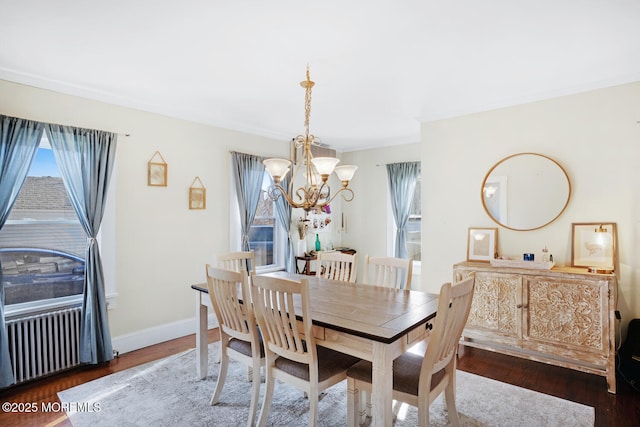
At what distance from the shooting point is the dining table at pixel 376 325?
69.4 inches

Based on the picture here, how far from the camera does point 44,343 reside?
293 centimetres

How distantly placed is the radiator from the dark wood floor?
10 cm

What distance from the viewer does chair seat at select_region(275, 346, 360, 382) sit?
2.05 m

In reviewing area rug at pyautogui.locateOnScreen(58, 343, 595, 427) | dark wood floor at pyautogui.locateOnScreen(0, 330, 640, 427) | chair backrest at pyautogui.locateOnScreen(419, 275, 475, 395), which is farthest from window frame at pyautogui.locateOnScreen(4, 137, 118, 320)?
chair backrest at pyautogui.locateOnScreen(419, 275, 475, 395)

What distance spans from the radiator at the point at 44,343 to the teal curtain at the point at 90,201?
0.08 meters

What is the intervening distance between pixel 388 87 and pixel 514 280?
2034 millimetres

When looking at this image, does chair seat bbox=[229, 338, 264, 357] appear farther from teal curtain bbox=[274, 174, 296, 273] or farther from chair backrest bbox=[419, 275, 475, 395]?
teal curtain bbox=[274, 174, 296, 273]

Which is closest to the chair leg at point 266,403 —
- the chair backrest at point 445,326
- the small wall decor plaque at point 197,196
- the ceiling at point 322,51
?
the chair backrest at point 445,326

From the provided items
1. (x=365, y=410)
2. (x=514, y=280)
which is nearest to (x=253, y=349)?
(x=365, y=410)

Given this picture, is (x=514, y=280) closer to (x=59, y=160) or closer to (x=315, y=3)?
(x=315, y=3)

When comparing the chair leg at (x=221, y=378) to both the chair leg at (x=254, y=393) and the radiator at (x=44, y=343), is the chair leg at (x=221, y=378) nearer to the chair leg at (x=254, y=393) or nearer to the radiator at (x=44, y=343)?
the chair leg at (x=254, y=393)

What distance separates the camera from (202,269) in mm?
4117

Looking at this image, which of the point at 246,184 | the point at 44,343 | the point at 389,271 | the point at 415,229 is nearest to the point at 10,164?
the point at 44,343

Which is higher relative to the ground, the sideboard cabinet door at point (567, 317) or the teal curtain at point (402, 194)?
the teal curtain at point (402, 194)
